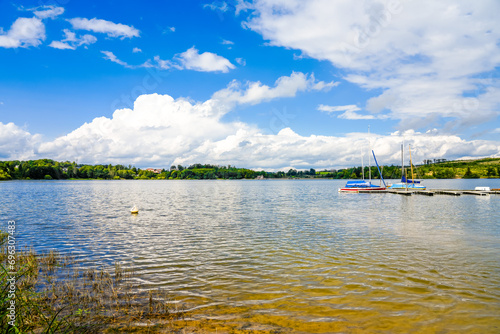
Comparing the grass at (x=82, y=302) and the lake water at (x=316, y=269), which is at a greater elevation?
the grass at (x=82, y=302)

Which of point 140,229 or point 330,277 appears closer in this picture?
point 330,277

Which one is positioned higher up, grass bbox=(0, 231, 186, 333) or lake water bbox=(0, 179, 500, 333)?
grass bbox=(0, 231, 186, 333)

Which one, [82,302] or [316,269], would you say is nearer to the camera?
[82,302]

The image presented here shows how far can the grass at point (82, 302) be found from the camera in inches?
317

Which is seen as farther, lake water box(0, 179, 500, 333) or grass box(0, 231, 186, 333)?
lake water box(0, 179, 500, 333)

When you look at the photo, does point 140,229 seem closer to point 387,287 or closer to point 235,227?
point 235,227

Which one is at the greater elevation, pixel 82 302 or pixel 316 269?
pixel 82 302

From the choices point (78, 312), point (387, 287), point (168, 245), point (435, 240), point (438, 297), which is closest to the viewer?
point (78, 312)

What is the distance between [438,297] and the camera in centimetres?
1141

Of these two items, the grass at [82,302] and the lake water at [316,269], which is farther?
the lake water at [316,269]

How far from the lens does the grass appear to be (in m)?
8.05

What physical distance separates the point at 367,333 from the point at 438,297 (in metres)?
4.59

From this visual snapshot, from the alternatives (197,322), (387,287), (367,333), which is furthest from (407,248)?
(197,322)

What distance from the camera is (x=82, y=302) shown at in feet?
35.0
